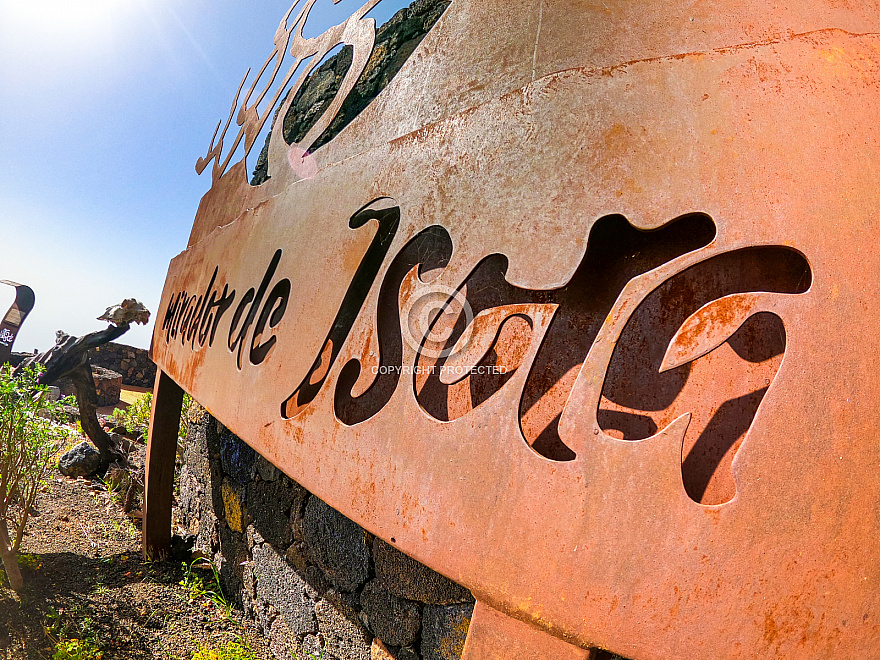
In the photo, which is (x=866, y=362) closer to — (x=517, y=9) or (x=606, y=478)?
(x=606, y=478)

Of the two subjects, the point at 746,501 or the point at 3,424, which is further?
the point at 3,424

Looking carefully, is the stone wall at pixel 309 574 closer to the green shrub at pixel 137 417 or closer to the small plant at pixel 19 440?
the small plant at pixel 19 440

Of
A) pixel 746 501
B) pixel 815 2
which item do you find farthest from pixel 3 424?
pixel 815 2

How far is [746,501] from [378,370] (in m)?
0.61

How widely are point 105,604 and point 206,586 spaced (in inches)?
22.9

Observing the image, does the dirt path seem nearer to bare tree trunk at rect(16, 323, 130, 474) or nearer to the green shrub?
bare tree trunk at rect(16, 323, 130, 474)

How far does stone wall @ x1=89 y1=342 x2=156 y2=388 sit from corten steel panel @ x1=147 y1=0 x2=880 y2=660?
11.2 m

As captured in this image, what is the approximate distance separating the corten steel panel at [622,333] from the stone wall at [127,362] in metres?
11.2

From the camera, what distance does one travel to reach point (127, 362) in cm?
1084

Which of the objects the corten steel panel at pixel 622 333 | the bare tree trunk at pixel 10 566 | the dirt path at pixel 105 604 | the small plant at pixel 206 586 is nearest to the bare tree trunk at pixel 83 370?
the dirt path at pixel 105 604

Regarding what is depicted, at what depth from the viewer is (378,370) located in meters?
0.93

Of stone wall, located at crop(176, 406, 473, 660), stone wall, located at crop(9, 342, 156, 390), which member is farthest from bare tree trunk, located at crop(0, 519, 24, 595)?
stone wall, located at crop(9, 342, 156, 390)

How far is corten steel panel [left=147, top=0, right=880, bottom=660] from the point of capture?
56cm

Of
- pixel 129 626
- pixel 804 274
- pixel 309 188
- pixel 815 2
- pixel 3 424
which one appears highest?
pixel 815 2
